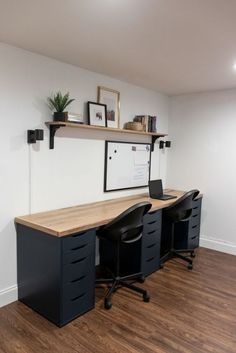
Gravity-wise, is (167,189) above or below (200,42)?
below

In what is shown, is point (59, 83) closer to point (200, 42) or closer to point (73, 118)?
point (73, 118)

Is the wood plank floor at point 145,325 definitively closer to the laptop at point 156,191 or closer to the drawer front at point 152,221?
the drawer front at point 152,221

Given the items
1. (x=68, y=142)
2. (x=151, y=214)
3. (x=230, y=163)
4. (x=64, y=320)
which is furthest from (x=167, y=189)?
(x=64, y=320)

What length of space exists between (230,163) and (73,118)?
2.29 metres

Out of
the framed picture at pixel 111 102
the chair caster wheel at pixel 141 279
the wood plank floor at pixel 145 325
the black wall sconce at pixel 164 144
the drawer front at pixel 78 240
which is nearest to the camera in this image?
the wood plank floor at pixel 145 325

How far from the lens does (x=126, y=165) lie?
12.1 feet

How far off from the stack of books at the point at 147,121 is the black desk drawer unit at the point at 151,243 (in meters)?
1.20

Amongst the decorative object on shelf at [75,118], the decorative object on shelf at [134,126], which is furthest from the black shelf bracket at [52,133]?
the decorative object on shelf at [134,126]

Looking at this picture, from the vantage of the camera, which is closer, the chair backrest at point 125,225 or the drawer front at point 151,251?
the chair backrest at point 125,225

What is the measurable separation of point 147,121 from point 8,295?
2.59 m

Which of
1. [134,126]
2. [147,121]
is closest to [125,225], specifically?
[134,126]

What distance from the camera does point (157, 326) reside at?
2.31 metres

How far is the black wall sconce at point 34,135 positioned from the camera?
2.56 metres

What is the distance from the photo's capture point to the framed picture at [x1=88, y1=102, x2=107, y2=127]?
123 inches
